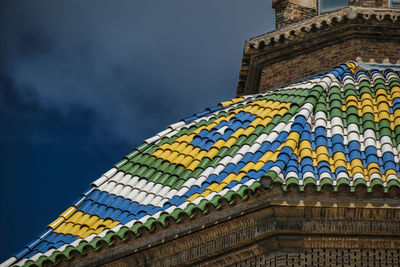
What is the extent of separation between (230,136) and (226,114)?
3.15 feet

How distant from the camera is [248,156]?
11.6 meters

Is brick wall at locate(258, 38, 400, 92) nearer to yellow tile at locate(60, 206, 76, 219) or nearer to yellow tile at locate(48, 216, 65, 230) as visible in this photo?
yellow tile at locate(60, 206, 76, 219)

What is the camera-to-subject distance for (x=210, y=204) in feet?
34.7

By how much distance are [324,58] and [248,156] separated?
390cm

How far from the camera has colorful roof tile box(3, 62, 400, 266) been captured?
35.3ft

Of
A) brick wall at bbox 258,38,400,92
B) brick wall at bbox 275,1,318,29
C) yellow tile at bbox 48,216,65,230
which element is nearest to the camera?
yellow tile at bbox 48,216,65,230

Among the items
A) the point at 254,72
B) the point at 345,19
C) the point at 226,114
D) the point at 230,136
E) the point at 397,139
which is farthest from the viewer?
the point at 254,72

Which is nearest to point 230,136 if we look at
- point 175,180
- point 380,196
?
point 175,180

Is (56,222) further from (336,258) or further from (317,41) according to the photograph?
(317,41)

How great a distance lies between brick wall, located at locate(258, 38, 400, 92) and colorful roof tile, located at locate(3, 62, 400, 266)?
0.80 meters

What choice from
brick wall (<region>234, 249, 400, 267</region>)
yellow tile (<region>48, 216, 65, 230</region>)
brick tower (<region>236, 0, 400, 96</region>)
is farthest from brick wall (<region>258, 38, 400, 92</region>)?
brick wall (<region>234, 249, 400, 267</region>)

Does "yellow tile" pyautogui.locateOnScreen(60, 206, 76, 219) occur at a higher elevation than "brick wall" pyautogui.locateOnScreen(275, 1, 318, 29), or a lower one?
lower

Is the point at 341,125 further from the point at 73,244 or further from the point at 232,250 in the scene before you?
the point at 73,244

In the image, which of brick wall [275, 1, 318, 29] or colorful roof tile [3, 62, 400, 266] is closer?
colorful roof tile [3, 62, 400, 266]
